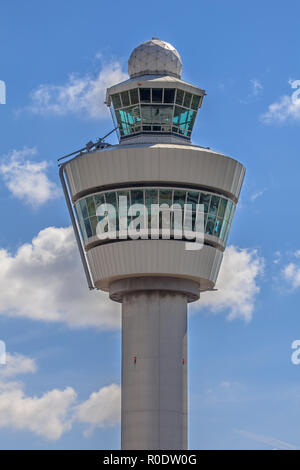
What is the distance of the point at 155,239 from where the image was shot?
66.2m

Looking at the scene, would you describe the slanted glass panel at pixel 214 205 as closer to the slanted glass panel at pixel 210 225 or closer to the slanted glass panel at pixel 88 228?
the slanted glass panel at pixel 210 225

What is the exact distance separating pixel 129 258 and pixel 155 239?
206 centimetres

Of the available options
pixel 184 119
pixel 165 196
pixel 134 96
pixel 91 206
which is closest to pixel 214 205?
pixel 165 196

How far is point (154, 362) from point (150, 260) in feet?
21.5

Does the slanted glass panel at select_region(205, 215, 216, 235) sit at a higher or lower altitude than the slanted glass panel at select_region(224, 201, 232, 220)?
lower

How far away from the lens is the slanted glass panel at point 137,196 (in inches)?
2618

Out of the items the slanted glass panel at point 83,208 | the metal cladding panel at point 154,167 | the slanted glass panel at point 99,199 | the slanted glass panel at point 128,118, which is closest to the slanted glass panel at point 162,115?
the slanted glass panel at point 128,118

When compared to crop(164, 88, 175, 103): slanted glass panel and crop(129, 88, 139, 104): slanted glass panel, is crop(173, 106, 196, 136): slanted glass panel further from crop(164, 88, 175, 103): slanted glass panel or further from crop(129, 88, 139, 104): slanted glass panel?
crop(129, 88, 139, 104): slanted glass panel

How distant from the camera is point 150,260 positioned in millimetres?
66000

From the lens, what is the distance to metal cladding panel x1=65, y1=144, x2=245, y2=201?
6631 centimetres

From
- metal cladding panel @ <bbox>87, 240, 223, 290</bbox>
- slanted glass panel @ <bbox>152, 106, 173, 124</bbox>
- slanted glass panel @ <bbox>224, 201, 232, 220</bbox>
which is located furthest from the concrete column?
slanted glass panel @ <bbox>152, 106, 173, 124</bbox>

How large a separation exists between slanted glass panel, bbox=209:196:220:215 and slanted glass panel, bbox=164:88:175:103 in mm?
7786

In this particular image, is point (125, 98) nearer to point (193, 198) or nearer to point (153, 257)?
point (193, 198)
